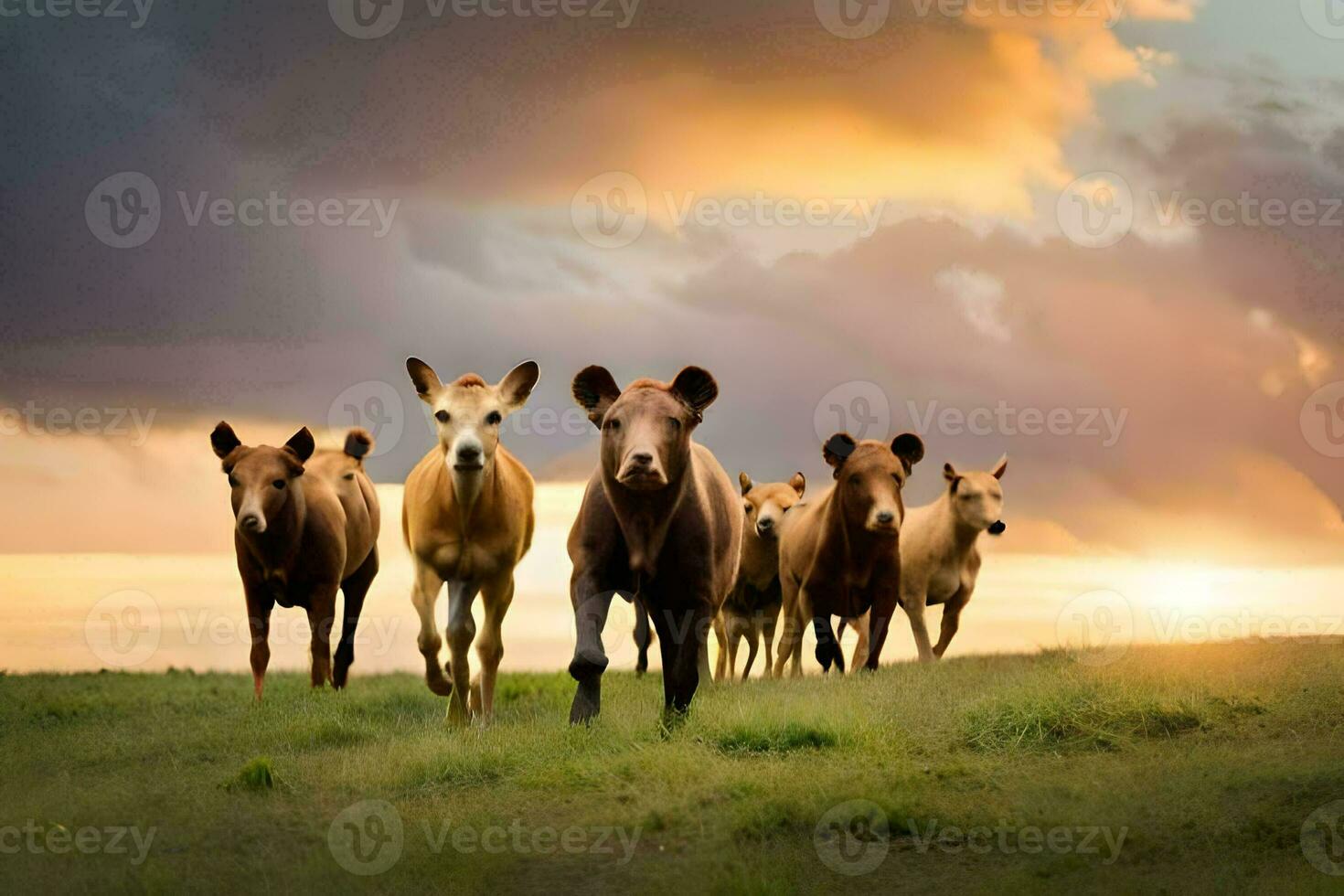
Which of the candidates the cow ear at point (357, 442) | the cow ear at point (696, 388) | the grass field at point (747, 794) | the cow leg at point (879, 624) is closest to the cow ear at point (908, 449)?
the cow leg at point (879, 624)

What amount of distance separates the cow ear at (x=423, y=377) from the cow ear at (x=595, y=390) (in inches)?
89.8

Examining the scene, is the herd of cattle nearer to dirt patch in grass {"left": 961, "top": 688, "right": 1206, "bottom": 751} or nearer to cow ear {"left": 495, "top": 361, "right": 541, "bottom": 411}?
cow ear {"left": 495, "top": 361, "right": 541, "bottom": 411}

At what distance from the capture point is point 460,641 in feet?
39.1

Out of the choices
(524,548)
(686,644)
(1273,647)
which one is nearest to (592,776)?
(686,644)

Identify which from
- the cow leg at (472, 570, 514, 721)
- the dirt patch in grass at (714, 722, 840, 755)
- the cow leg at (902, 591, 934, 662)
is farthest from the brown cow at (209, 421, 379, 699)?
the cow leg at (902, 591, 934, 662)

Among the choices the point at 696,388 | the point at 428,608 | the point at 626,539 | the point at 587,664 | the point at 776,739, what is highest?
the point at 696,388

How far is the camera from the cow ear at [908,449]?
14133 mm

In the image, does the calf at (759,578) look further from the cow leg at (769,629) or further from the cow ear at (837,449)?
the cow ear at (837,449)

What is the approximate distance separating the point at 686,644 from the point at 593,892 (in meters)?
2.76

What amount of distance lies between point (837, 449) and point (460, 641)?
4.53m

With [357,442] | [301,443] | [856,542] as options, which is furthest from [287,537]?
[856,542]

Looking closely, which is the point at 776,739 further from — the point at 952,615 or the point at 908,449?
the point at 952,615

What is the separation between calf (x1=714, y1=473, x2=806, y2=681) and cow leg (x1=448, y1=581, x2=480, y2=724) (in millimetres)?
5573

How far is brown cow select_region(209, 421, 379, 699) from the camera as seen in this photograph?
13.5m
